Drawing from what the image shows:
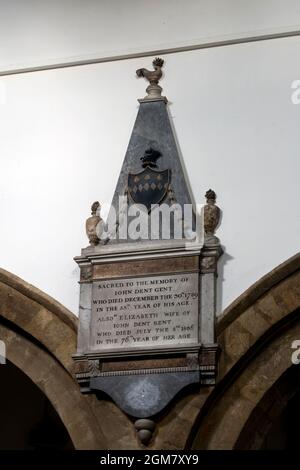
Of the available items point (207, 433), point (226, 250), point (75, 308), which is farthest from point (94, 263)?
point (207, 433)

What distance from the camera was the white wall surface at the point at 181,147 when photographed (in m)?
9.04

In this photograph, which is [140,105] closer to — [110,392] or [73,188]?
[73,188]

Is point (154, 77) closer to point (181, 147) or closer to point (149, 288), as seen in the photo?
point (181, 147)

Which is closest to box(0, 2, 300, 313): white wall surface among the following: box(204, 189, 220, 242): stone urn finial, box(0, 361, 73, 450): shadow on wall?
box(204, 189, 220, 242): stone urn finial

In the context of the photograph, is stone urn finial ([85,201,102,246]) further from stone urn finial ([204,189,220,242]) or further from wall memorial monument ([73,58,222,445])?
stone urn finial ([204,189,220,242])

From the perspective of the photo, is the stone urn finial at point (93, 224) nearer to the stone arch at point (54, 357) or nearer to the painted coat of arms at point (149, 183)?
the painted coat of arms at point (149, 183)

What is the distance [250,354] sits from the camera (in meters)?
8.67

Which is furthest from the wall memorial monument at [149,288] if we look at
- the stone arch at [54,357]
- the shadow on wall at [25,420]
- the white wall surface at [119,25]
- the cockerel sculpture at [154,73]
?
the shadow on wall at [25,420]

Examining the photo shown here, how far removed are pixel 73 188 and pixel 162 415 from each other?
2.13m

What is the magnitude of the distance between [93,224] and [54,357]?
1.07 metres

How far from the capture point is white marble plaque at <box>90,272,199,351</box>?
345 inches

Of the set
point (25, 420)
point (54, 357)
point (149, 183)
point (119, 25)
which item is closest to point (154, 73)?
point (119, 25)

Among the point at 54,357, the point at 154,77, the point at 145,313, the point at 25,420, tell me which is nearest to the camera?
the point at 145,313

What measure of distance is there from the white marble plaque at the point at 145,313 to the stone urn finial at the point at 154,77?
160cm
